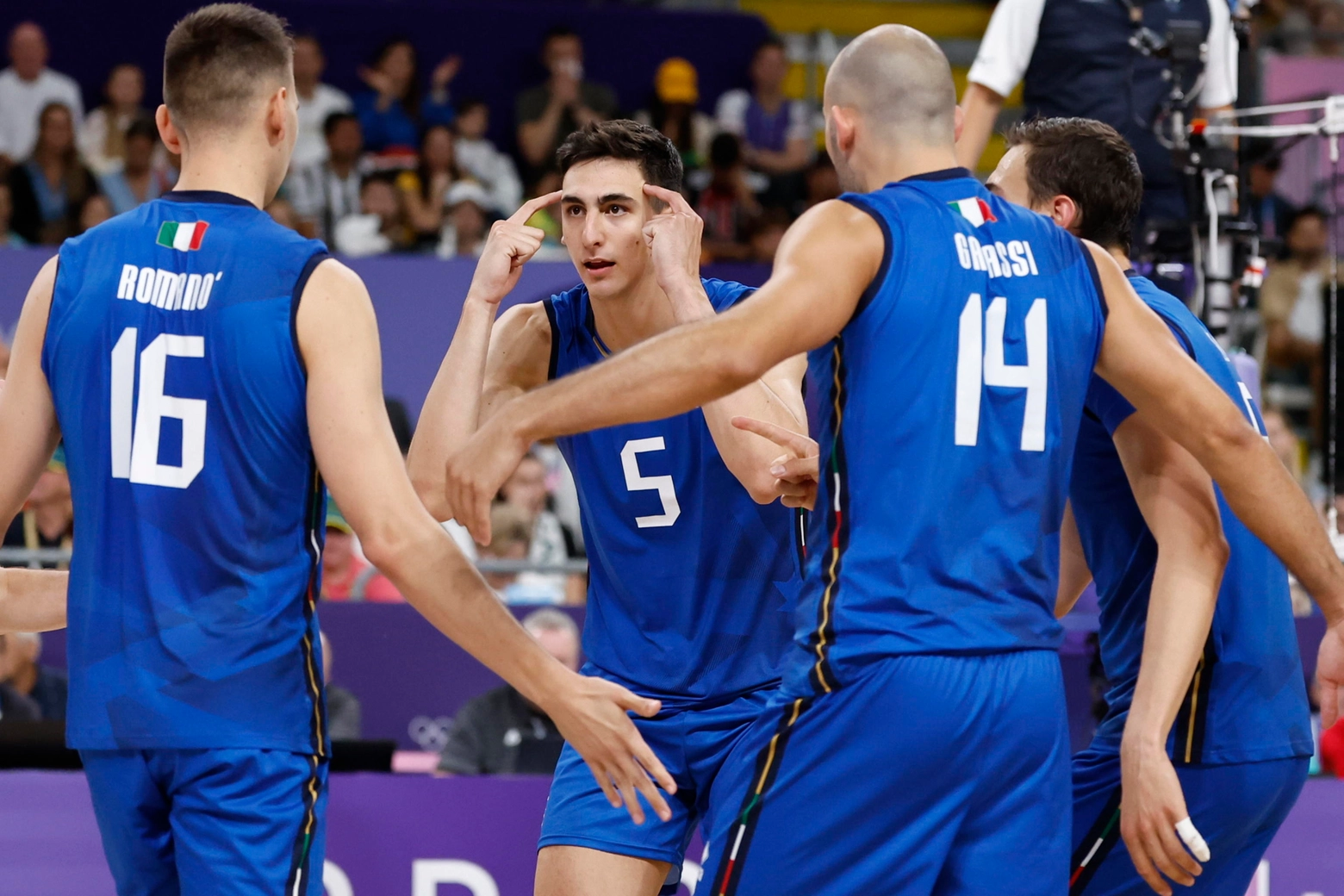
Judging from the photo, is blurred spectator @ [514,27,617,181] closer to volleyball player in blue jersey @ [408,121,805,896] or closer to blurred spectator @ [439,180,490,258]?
blurred spectator @ [439,180,490,258]

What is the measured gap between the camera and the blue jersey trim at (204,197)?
3334mm

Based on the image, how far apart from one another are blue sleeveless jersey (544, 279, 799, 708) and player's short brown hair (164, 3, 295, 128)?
4.83 ft

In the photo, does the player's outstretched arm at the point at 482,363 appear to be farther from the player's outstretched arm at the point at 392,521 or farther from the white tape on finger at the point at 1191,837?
the white tape on finger at the point at 1191,837

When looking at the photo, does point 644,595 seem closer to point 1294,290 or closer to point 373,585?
point 373,585

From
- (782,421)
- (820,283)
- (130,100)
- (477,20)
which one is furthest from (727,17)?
(820,283)

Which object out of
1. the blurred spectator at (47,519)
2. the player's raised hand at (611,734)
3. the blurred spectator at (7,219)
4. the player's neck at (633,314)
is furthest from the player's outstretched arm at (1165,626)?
the blurred spectator at (7,219)

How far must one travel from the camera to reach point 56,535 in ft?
26.8

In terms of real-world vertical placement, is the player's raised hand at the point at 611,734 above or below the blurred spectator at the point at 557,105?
below

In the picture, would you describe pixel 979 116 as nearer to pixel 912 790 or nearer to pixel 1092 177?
pixel 1092 177

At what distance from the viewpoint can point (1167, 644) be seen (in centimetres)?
355

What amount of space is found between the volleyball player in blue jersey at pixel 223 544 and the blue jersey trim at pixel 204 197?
0.05 feet

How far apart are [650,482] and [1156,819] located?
5.36 feet

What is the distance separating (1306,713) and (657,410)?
196 centimetres

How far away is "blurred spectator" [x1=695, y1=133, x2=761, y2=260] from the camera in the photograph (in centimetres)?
1261
